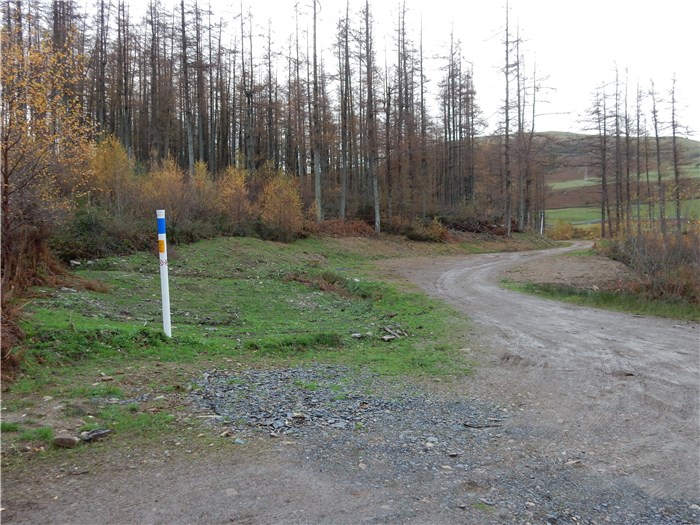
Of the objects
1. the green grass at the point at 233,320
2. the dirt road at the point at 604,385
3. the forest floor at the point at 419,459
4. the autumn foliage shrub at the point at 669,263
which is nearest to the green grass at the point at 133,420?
the forest floor at the point at 419,459

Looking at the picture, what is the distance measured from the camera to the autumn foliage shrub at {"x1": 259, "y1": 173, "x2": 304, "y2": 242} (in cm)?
2567

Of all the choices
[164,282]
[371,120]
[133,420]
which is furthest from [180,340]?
[371,120]

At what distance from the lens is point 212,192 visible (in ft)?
81.6

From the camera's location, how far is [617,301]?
13453mm

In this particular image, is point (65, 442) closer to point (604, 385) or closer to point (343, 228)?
point (604, 385)

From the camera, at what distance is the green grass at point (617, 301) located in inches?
468

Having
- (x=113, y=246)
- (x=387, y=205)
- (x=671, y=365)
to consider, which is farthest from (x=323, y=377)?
(x=387, y=205)

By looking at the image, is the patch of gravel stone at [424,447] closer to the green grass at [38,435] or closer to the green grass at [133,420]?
the green grass at [133,420]

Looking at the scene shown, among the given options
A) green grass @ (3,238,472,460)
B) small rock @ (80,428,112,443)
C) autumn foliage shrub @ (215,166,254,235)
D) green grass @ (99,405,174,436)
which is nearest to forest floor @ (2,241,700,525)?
small rock @ (80,428,112,443)

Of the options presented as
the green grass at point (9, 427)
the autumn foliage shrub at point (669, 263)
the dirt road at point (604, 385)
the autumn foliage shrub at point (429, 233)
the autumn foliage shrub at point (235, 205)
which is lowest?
the dirt road at point (604, 385)

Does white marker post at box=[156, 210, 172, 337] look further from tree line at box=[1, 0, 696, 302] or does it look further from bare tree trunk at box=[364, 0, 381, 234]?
bare tree trunk at box=[364, 0, 381, 234]

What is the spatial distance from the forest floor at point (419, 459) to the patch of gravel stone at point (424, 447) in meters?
0.01

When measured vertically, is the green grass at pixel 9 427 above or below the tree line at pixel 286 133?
below

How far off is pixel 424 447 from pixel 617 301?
11.2 meters
